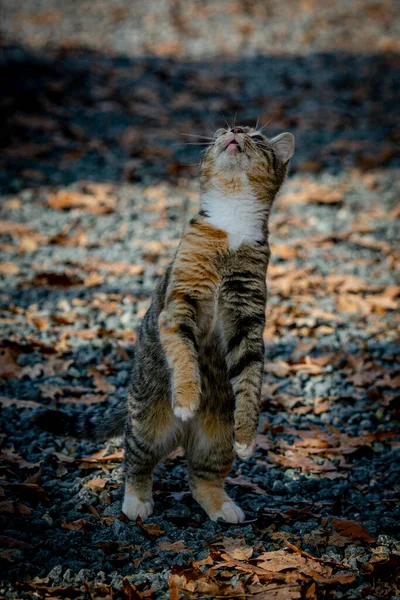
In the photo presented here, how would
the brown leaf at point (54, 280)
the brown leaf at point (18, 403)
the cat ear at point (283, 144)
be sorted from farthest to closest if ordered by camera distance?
the brown leaf at point (54, 280) → the brown leaf at point (18, 403) → the cat ear at point (283, 144)

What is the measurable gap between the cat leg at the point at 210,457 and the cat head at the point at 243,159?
1411 millimetres

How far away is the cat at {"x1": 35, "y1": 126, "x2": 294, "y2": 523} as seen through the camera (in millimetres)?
3760

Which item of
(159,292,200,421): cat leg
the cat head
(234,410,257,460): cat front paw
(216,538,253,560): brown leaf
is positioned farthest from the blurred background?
(216,538,253,560): brown leaf

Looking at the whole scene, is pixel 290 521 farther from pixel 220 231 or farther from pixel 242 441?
pixel 220 231

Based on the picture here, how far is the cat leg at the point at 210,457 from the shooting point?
4.04m

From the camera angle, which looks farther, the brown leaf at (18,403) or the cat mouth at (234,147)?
the brown leaf at (18,403)

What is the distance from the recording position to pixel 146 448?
397 cm

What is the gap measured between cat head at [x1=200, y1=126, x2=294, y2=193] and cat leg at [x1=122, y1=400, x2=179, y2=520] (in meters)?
1.38

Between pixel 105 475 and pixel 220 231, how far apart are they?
5.47ft

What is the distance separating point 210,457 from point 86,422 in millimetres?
800

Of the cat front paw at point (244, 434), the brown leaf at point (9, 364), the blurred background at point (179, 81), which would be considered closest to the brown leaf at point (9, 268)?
the brown leaf at point (9, 364)

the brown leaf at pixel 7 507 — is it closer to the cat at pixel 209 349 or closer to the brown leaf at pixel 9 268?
the cat at pixel 209 349

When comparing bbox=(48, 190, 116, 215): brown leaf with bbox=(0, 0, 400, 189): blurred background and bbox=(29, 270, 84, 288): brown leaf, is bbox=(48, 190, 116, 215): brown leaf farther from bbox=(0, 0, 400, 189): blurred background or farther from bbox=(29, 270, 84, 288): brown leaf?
bbox=(29, 270, 84, 288): brown leaf

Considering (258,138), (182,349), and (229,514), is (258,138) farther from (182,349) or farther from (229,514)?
(229,514)
